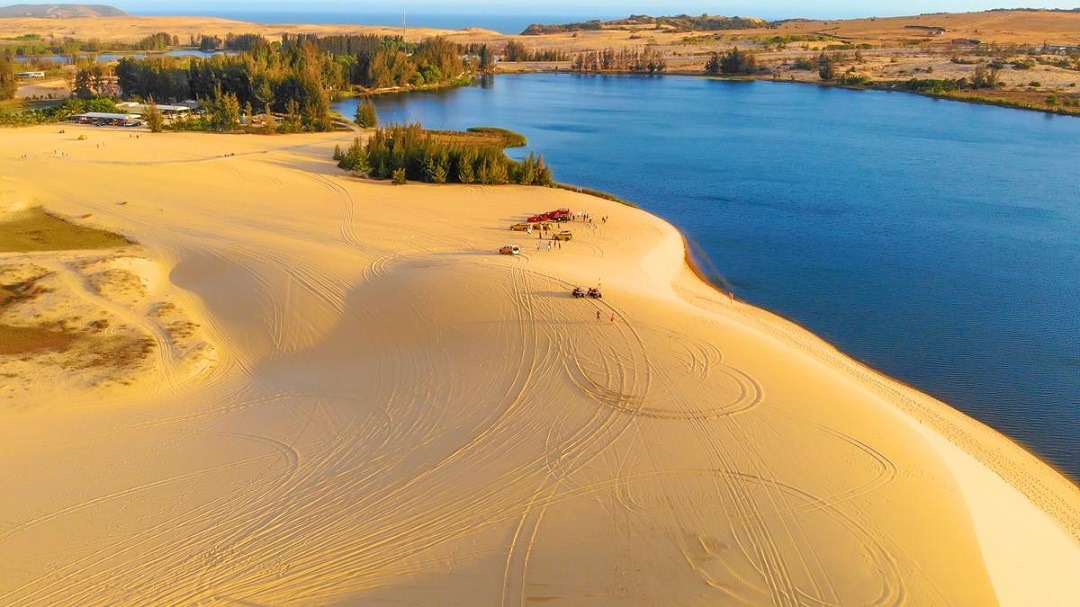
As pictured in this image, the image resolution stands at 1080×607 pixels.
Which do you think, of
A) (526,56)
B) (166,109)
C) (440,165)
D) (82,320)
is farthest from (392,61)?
(82,320)

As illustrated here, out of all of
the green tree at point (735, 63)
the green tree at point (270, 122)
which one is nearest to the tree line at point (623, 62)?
the green tree at point (735, 63)

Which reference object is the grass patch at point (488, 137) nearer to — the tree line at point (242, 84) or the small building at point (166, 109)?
the tree line at point (242, 84)

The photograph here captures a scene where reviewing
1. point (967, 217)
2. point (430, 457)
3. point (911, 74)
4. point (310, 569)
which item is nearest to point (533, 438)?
point (430, 457)

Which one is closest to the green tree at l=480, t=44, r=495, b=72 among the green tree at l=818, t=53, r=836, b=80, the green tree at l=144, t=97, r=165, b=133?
the green tree at l=818, t=53, r=836, b=80

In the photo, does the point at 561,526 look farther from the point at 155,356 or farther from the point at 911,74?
the point at 911,74

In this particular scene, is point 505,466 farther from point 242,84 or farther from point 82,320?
point 242,84

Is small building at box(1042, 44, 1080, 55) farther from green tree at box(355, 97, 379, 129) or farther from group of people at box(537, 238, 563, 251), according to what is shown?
group of people at box(537, 238, 563, 251)

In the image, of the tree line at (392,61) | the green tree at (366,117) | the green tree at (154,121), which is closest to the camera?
the green tree at (154,121)
